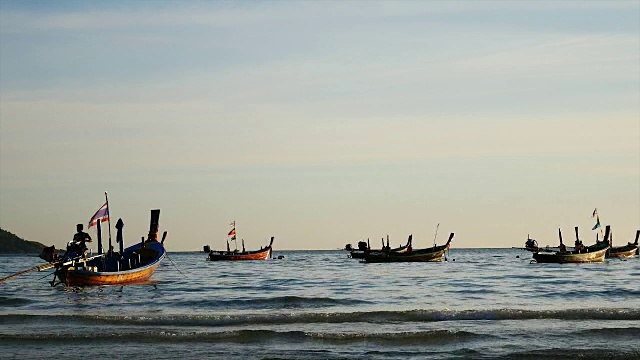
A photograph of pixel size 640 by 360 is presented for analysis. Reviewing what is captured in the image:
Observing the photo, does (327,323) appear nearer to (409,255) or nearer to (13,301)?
(13,301)

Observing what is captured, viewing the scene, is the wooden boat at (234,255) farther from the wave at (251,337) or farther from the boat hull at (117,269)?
the wave at (251,337)

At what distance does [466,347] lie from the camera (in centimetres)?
1984

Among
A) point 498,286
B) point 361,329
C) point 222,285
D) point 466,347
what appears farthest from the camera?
point 222,285

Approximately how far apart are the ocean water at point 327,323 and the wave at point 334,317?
1.4 inches

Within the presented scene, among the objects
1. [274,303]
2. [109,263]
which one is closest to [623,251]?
[109,263]

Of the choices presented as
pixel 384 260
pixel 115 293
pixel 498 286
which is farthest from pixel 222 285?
pixel 384 260

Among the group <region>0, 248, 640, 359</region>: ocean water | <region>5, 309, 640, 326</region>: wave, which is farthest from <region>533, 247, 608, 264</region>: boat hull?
<region>5, 309, 640, 326</region>: wave

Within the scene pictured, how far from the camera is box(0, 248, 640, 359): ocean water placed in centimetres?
1942

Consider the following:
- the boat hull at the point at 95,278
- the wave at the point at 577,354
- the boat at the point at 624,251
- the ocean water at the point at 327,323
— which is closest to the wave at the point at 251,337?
the ocean water at the point at 327,323

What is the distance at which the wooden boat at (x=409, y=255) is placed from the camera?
9619cm

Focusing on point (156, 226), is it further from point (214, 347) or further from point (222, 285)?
point (214, 347)

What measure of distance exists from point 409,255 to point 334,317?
69.9 metres

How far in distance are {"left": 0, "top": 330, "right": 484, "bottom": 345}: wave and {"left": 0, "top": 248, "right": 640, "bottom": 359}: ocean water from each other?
3 centimetres

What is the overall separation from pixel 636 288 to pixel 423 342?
23.9 metres
